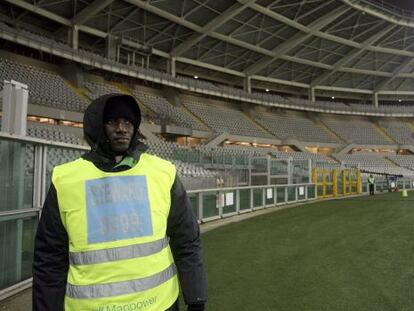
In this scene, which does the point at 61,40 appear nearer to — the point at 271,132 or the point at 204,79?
the point at 204,79

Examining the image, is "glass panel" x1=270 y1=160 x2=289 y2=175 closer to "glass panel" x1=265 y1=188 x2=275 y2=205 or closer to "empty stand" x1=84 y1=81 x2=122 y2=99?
"glass panel" x1=265 y1=188 x2=275 y2=205

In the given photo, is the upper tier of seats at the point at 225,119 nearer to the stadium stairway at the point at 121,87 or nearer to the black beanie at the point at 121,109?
the stadium stairway at the point at 121,87

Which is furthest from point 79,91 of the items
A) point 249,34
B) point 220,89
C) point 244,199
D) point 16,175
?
point 16,175

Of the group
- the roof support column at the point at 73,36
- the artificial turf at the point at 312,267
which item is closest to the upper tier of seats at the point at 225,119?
the roof support column at the point at 73,36

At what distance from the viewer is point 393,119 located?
52.1 metres

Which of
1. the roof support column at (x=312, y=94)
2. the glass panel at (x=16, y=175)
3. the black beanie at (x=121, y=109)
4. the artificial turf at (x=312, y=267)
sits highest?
the roof support column at (x=312, y=94)

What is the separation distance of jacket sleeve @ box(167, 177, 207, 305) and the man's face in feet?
1.11

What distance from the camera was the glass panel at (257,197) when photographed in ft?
46.2

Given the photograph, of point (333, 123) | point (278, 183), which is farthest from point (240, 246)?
point (333, 123)

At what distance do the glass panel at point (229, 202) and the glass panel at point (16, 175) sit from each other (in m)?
7.75

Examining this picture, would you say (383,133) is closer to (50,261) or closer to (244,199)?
(244,199)

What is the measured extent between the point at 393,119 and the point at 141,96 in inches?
1495

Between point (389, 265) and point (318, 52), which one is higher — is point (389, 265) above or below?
below

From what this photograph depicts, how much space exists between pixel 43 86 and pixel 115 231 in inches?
974
